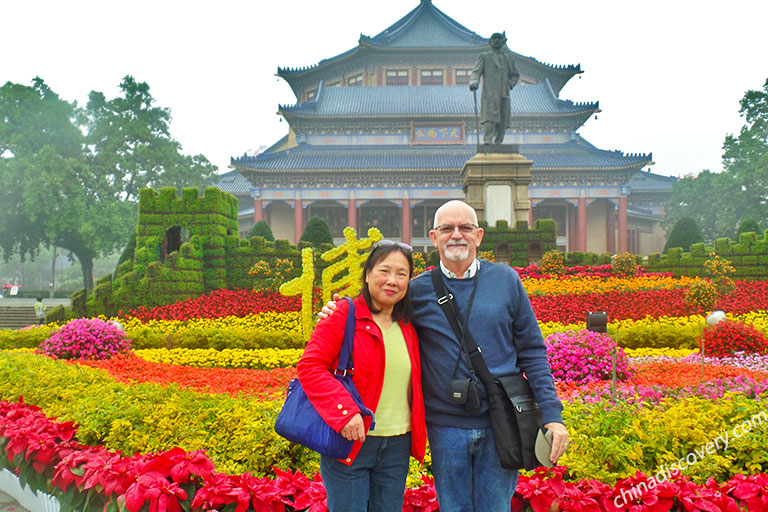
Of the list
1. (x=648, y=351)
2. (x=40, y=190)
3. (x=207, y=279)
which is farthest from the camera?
(x=40, y=190)

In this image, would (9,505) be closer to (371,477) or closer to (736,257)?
(371,477)

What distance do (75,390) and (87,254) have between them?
1176 inches

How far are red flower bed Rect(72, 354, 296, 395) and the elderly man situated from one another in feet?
11.8

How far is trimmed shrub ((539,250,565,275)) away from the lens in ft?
49.7

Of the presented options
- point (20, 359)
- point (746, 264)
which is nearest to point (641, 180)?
point (746, 264)

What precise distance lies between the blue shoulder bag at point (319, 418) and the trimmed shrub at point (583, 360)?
454 centimetres

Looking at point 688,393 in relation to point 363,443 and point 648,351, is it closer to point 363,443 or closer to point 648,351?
point 363,443

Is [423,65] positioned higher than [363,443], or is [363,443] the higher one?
[423,65]

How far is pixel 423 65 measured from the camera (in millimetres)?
36219

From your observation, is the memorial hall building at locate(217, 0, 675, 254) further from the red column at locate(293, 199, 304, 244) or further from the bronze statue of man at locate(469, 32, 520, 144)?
the bronze statue of man at locate(469, 32, 520, 144)

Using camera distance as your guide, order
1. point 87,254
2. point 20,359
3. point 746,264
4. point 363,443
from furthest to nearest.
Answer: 1. point 87,254
2. point 746,264
3. point 20,359
4. point 363,443

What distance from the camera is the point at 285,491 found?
9.12 ft

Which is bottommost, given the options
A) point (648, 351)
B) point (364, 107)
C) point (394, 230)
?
point (648, 351)

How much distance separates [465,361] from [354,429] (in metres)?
0.54
